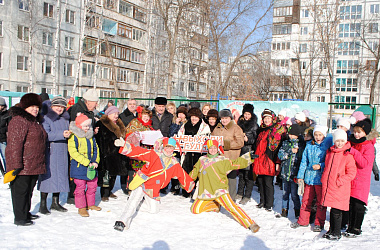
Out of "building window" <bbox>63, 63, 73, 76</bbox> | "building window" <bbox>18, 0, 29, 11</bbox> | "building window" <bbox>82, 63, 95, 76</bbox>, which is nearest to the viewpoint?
"building window" <bbox>18, 0, 29, 11</bbox>

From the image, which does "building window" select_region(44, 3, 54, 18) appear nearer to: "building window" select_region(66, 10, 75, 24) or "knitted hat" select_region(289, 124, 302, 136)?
"building window" select_region(66, 10, 75, 24)

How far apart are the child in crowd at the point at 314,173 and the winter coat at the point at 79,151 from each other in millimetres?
3530

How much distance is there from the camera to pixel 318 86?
153 feet

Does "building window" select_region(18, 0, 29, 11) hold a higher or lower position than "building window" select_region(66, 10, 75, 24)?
lower

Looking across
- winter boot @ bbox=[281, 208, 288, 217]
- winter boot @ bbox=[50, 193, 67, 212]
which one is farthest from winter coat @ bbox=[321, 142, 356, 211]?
winter boot @ bbox=[50, 193, 67, 212]

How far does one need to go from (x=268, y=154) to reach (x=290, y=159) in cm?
58

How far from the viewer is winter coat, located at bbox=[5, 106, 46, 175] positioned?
14.5ft

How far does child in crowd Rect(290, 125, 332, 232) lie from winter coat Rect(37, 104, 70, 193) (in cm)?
392

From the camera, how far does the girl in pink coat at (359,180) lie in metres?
4.79

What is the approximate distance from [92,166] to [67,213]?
0.97 metres

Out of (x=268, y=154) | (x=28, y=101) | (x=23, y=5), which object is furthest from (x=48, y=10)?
(x=268, y=154)

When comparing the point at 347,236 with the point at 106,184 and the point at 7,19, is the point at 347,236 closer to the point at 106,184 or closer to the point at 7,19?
the point at 106,184

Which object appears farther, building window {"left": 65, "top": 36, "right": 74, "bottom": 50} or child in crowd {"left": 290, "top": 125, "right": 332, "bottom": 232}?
building window {"left": 65, "top": 36, "right": 74, "bottom": 50}

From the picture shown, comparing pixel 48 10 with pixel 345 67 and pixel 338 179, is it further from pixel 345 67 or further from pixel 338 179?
pixel 345 67
